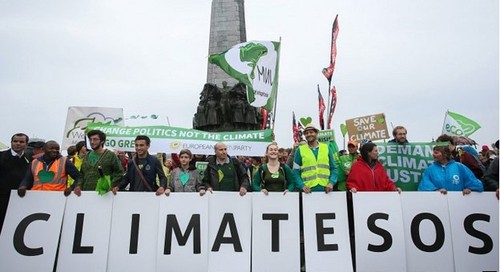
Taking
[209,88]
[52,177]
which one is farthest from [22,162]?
[209,88]

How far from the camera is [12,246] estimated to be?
4207 mm

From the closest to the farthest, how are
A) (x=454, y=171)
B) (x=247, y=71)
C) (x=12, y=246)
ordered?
(x=12, y=246)
(x=454, y=171)
(x=247, y=71)

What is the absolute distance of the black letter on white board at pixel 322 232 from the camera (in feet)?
14.8

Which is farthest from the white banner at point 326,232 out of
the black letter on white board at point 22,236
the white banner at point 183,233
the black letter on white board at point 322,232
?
the black letter on white board at point 22,236

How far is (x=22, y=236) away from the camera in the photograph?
4.27 m

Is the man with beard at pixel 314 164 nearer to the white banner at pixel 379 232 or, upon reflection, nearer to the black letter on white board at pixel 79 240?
the white banner at pixel 379 232

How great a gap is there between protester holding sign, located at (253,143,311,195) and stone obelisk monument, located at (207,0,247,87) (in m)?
11.8

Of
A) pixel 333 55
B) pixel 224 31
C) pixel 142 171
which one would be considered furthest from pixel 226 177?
pixel 224 31

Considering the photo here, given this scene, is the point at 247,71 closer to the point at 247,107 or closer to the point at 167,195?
the point at 167,195

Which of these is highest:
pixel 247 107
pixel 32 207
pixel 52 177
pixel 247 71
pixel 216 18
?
pixel 216 18

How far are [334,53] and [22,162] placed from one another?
30.5 feet

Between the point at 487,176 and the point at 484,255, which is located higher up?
the point at 487,176

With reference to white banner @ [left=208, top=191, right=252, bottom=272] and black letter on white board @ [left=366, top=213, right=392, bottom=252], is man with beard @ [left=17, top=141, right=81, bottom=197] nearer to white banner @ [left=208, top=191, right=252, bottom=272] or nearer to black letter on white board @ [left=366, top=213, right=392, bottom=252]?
white banner @ [left=208, top=191, right=252, bottom=272]

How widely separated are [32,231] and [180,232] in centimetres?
168
